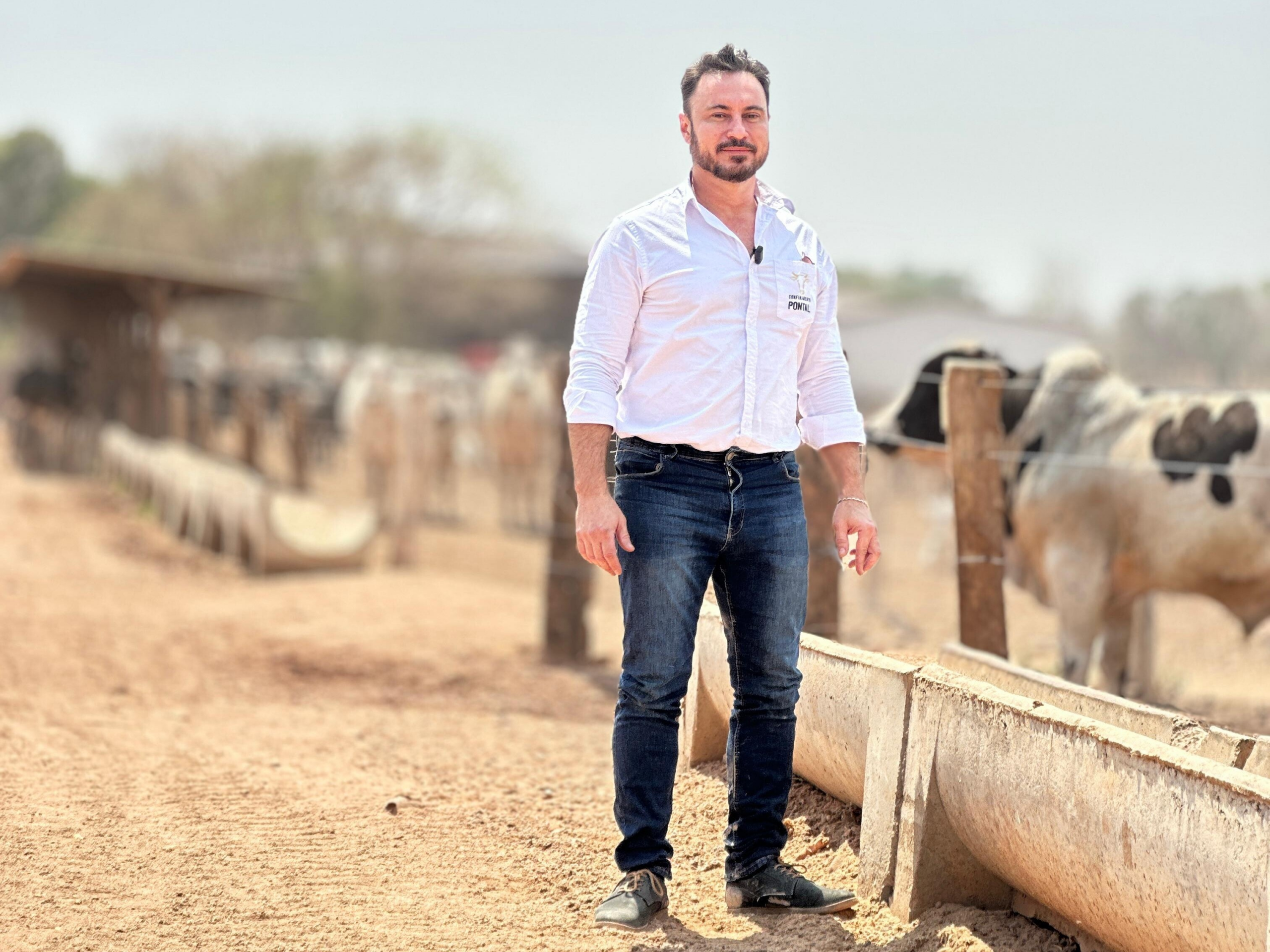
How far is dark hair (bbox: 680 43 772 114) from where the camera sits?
11.1 feet

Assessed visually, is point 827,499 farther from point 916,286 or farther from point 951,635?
point 916,286

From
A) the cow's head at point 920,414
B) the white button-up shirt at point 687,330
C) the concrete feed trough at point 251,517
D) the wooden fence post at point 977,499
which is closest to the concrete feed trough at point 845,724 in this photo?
the white button-up shirt at point 687,330

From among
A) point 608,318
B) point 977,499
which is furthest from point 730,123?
point 977,499

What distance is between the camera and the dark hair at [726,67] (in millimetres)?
3387

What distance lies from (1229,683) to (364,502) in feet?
41.6

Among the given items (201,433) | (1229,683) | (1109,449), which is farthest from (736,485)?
(201,433)

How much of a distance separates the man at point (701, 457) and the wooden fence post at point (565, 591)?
16.2ft

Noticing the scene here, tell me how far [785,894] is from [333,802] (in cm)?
168

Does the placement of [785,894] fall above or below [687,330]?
below

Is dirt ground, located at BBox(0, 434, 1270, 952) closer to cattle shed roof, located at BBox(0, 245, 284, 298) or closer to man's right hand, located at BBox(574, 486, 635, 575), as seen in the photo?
man's right hand, located at BBox(574, 486, 635, 575)

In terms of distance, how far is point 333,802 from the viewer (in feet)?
14.8

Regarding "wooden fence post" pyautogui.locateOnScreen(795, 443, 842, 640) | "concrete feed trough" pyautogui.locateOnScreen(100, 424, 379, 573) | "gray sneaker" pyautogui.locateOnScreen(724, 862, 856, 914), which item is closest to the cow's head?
"wooden fence post" pyautogui.locateOnScreen(795, 443, 842, 640)

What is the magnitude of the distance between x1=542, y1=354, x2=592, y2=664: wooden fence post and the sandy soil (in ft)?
0.67

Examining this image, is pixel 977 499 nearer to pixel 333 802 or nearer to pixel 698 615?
pixel 698 615
